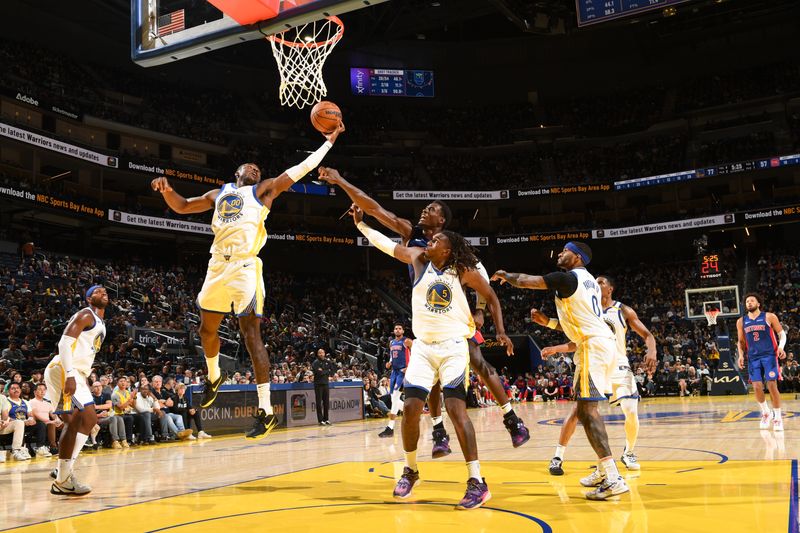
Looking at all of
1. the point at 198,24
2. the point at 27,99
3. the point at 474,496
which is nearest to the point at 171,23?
the point at 198,24

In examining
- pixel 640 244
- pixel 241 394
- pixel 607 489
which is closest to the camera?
pixel 607 489

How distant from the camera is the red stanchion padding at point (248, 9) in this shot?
24.5 feet

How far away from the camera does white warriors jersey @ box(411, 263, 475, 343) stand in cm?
547

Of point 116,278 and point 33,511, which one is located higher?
point 116,278

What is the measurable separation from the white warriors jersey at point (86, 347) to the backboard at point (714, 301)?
25.6 metres

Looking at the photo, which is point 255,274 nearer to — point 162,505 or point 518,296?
point 162,505

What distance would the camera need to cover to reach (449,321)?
5477 millimetres

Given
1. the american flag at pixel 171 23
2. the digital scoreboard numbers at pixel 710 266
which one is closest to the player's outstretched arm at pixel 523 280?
the american flag at pixel 171 23

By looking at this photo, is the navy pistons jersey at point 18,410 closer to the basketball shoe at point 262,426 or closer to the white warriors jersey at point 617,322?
the basketball shoe at point 262,426

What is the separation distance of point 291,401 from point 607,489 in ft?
40.2

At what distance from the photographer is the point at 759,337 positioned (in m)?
10.9

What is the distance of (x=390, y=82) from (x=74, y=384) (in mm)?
31938

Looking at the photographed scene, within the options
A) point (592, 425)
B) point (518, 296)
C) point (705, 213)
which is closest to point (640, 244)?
point (705, 213)

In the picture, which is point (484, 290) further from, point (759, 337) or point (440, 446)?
point (759, 337)
